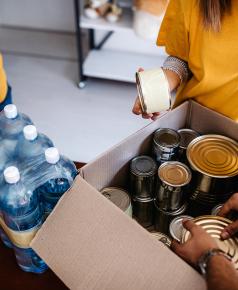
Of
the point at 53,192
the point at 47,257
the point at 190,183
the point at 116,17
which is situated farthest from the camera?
the point at 116,17

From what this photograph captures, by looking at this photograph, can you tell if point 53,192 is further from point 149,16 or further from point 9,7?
point 9,7

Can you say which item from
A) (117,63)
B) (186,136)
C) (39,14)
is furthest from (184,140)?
(39,14)

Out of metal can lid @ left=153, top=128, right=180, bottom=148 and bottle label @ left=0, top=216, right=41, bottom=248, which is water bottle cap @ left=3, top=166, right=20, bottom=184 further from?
metal can lid @ left=153, top=128, right=180, bottom=148

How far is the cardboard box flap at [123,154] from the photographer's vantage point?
3.34 ft

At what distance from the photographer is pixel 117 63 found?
123 inches

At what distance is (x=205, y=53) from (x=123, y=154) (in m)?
0.40

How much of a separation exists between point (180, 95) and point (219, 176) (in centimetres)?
38

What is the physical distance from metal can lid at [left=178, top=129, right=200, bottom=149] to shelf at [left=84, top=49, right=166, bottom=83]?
1.83 metres

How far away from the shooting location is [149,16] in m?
2.54

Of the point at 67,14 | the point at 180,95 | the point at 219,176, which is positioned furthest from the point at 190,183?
the point at 67,14

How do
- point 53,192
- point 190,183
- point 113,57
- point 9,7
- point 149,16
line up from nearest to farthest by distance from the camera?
point 53,192 → point 190,183 → point 149,16 → point 113,57 → point 9,7

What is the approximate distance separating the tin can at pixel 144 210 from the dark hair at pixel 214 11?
548 millimetres

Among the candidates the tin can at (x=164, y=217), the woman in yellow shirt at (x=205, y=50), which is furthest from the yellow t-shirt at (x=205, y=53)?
the tin can at (x=164, y=217)

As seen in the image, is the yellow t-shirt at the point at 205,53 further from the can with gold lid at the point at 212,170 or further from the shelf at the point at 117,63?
the shelf at the point at 117,63
